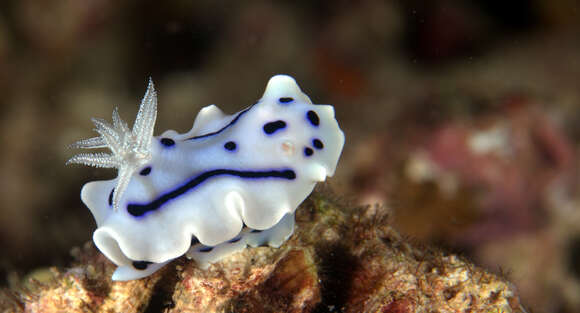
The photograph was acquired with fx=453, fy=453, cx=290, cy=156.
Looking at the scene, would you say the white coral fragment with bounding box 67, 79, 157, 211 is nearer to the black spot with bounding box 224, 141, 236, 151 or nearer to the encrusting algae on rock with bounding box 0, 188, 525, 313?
the black spot with bounding box 224, 141, 236, 151

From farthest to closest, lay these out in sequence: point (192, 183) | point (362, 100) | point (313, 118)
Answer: point (362, 100)
point (313, 118)
point (192, 183)

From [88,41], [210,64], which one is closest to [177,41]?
[210,64]

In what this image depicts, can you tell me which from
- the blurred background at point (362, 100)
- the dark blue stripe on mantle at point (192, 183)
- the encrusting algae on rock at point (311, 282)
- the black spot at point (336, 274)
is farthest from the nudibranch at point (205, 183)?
the blurred background at point (362, 100)

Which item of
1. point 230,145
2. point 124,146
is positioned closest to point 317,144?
point 230,145

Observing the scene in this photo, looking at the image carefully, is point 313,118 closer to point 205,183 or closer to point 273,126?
point 273,126

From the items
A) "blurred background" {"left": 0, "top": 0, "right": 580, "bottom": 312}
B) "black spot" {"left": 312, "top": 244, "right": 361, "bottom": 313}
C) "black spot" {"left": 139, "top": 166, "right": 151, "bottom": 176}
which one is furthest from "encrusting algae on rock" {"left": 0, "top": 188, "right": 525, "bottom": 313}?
"blurred background" {"left": 0, "top": 0, "right": 580, "bottom": 312}
